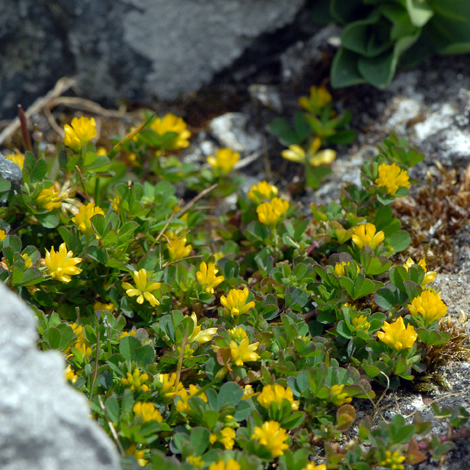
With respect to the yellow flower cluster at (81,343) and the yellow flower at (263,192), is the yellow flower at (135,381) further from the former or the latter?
the yellow flower at (263,192)

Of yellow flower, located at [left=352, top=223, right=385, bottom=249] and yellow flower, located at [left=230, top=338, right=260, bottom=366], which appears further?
yellow flower, located at [left=352, top=223, right=385, bottom=249]

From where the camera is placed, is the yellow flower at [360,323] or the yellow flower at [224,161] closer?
the yellow flower at [360,323]

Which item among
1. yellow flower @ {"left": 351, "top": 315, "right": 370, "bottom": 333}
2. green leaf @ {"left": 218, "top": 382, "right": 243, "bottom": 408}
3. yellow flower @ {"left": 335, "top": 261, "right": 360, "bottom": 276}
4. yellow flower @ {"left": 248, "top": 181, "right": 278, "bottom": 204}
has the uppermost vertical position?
yellow flower @ {"left": 248, "top": 181, "right": 278, "bottom": 204}

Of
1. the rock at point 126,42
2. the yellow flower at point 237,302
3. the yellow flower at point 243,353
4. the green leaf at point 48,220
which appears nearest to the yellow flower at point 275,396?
the yellow flower at point 243,353

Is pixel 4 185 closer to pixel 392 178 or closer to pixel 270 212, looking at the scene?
pixel 270 212

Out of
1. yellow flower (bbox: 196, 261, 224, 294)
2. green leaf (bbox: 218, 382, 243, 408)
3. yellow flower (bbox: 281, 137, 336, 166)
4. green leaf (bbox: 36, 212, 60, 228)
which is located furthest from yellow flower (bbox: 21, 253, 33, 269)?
yellow flower (bbox: 281, 137, 336, 166)

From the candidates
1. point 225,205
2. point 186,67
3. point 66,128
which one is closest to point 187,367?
point 66,128

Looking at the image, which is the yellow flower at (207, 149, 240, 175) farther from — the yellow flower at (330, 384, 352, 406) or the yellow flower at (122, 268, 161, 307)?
the yellow flower at (330, 384, 352, 406)
